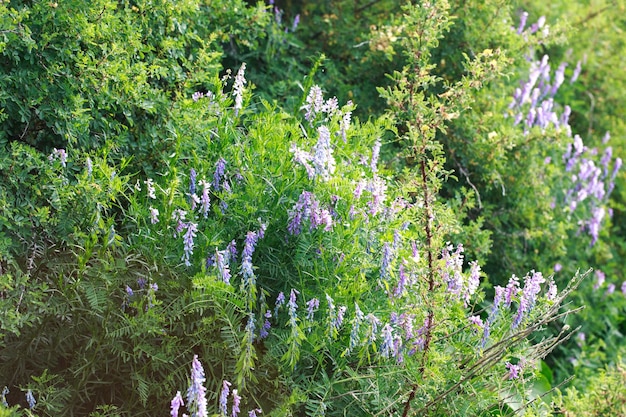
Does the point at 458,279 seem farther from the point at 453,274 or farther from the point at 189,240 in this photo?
the point at 189,240

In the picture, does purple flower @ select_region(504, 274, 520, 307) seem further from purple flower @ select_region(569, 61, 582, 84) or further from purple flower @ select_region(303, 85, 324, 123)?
purple flower @ select_region(569, 61, 582, 84)

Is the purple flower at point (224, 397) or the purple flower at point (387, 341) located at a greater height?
the purple flower at point (387, 341)

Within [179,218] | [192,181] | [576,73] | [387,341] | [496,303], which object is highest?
[576,73]

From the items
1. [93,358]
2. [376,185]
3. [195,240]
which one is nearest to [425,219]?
[376,185]

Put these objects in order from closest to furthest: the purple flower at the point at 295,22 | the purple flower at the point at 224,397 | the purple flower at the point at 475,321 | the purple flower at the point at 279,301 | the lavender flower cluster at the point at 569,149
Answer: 1. the purple flower at the point at 224,397
2. the purple flower at the point at 279,301
3. the purple flower at the point at 475,321
4. the purple flower at the point at 295,22
5. the lavender flower cluster at the point at 569,149

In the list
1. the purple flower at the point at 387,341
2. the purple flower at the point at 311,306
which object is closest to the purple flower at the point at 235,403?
the purple flower at the point at 311,306

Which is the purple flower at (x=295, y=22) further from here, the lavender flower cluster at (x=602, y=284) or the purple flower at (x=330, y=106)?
the lavender flower cluster at (x=602, y=284)

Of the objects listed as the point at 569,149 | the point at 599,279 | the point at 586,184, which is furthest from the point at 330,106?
the point at 586,184

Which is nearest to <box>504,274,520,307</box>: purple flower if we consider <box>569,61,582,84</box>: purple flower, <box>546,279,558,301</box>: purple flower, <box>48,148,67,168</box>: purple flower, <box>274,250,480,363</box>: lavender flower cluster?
<box>546,279,558,301</box>: purple flower

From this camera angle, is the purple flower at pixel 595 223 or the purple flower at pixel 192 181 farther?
the purple flower at pixel 595 223

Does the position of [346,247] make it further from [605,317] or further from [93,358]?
[605,317]

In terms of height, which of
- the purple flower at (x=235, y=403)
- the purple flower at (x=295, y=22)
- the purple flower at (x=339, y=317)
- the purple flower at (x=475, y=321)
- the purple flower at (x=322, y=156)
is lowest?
the purple flower at (x=235, y=403)

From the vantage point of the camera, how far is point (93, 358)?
2.50m

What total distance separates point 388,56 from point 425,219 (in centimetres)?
188
